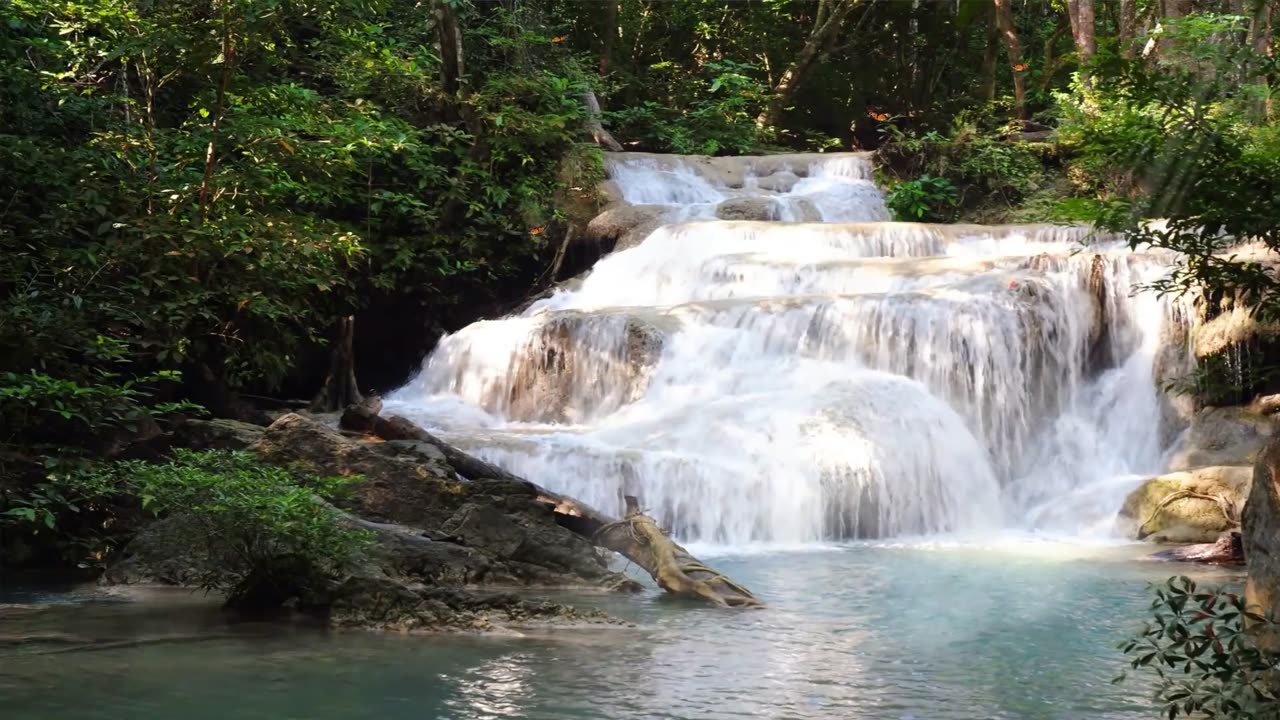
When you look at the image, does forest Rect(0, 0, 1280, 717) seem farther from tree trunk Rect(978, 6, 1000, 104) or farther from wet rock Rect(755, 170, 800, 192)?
tree trunk Rect(978, 6, 1000, 104)

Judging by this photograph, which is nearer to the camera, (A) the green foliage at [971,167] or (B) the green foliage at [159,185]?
(B) the green foliage at [159,185]

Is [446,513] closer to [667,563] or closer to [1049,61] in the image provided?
[667,563]

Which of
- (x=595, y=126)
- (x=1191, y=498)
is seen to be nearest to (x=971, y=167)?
(x=595, y=126)

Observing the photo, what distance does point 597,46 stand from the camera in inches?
1081

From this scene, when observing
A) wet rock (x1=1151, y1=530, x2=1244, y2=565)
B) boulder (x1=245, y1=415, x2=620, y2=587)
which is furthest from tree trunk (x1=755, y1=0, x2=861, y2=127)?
boulder (x1=245, y1=415, x2=620, y2=587)

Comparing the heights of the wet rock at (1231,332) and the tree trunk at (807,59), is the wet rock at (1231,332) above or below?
below

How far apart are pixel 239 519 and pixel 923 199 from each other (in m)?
16.9

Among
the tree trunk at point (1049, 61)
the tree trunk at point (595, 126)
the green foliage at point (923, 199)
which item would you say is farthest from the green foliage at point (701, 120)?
the tree trunk at point (1049, 61)

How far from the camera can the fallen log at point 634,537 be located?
742cm

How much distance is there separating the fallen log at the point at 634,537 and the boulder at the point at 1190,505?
4.68 metres

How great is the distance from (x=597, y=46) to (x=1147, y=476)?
17.9 meters

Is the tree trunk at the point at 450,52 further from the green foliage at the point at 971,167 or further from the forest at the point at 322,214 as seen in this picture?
the green foliage at the point at 971,167

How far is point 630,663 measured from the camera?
5598mm

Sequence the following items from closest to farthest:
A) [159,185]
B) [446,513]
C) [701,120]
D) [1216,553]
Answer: [446,513]
[159,185]
[1216,553]
[701,120]
